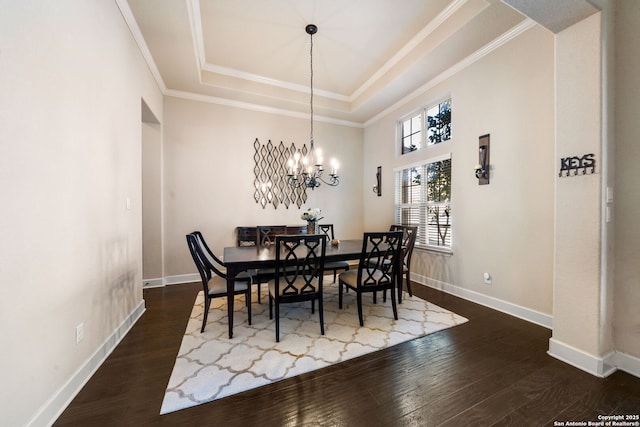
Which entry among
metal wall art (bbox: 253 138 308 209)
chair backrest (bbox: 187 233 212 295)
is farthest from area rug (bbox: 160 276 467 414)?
metal wall art (bbox: 253 138 308 209)

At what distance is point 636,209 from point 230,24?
417 centimetres

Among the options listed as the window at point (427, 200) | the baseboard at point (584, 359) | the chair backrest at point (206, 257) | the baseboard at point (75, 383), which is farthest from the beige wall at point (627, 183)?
the baseboard at point (75, 383)

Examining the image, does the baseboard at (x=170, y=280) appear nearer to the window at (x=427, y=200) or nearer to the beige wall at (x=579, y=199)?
the window at (x=427, y=200)

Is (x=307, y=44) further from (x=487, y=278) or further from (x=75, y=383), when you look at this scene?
(x=75, y=383)

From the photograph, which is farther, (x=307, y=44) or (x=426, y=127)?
(x=426, y=127)

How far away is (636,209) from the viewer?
1763mm

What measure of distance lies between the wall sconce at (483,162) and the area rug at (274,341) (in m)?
A: 1.69

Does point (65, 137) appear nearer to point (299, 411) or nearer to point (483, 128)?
point (299, 411)

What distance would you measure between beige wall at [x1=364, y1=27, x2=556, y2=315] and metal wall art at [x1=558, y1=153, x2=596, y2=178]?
1.89 feet

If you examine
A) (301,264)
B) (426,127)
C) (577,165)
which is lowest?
(301,264)

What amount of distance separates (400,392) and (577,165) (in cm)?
212

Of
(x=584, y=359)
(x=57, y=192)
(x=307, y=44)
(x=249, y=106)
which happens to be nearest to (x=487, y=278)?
(x=584, y=359)

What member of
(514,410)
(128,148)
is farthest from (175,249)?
(514,410)

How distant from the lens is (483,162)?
3.00 metres
